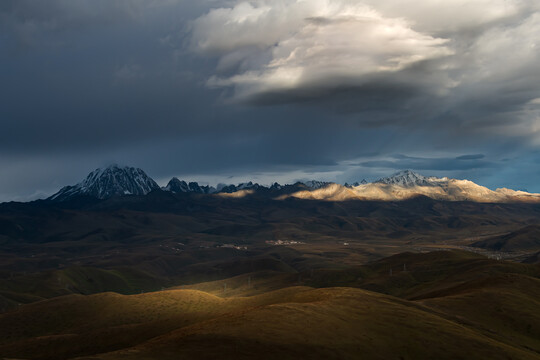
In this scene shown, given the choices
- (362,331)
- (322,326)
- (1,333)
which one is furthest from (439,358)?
(1,333)

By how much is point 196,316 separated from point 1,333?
76.6 metres

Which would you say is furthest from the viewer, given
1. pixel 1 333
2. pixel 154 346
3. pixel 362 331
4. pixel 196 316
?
pixel 1 333

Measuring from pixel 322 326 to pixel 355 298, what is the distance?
104ft

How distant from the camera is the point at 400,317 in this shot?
10244cm

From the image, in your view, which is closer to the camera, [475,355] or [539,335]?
[475,355]

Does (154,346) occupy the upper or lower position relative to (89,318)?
upper

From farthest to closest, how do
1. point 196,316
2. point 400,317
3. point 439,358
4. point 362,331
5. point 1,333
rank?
1. point 1,333
2. point 196,316
3. point 400,317
4. point 362,331
5. point 439,358

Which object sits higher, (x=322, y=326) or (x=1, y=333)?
(x=322, y=326)

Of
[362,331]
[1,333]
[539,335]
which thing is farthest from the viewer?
[1,333]

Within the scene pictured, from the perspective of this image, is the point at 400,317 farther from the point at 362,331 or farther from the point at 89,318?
the point at 89,318

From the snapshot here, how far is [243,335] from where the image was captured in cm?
7925

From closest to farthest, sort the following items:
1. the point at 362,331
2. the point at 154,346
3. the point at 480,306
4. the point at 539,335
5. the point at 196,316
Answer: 1. the point at 154,346
2. the point at 362,331
3. the point at 539,335
4. the point at 480,306
5. the point at 196,316

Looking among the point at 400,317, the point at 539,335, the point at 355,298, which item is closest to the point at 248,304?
the point at 355,298

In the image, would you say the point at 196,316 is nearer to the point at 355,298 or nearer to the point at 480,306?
the point at 355,298
